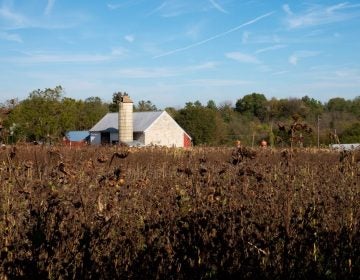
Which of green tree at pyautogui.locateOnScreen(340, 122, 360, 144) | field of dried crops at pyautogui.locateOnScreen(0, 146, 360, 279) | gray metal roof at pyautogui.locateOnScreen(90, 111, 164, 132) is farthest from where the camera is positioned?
gray metal roof at pyautogui.locateOnScreen(90, 111, 164, 132)

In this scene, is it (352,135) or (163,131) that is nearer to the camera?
(352,135)

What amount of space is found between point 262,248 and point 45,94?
205 feet

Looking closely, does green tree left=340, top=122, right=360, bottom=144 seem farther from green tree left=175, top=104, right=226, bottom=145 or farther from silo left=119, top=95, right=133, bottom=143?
green tree left=175, top=104, right=226, bottom=145

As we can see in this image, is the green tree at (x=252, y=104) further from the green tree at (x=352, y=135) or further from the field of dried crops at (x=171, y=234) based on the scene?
the field of dried crops at (x=171, y=234)

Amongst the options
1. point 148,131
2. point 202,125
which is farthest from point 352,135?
point 202,125

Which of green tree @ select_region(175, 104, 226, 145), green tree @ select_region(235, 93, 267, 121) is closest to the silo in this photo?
green tree @ select_region(175, 104, 226, 145)

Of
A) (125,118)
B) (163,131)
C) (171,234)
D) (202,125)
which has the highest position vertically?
(125,118)

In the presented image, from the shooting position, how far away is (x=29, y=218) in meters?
4.40

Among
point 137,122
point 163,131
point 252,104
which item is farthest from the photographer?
point 252,104

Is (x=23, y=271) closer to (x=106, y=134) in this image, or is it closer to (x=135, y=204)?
(x=135, y=204)

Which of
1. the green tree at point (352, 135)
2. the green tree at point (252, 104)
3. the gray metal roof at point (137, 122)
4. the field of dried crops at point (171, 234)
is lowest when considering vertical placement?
the field of dried crops at point (171, 234)

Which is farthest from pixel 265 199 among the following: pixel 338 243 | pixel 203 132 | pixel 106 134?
pixel 203 132

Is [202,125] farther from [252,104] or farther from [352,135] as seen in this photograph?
[252,104]

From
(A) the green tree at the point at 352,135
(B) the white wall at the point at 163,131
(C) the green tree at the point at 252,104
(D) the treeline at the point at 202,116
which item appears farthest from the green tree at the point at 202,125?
(C) the green tree at the point at 252,104
